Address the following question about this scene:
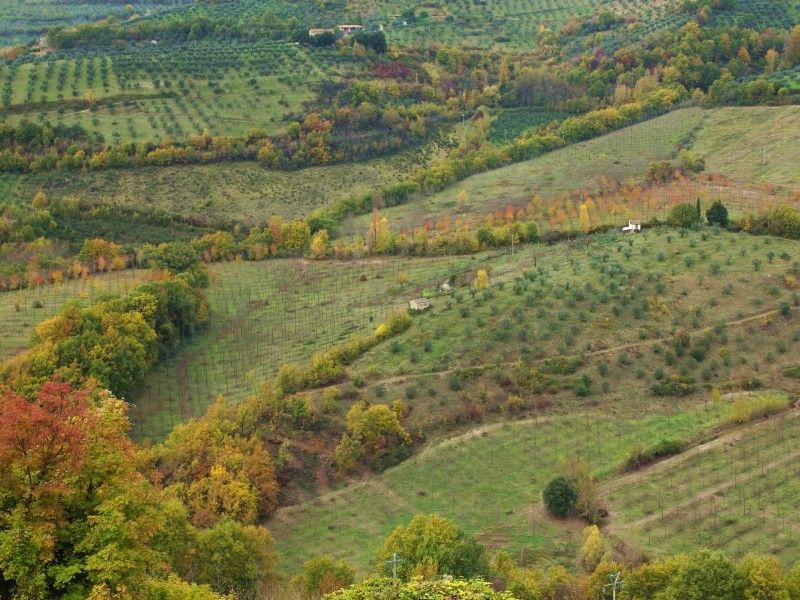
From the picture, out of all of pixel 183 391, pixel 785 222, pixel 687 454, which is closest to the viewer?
pixel 687 454

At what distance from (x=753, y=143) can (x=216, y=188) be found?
6442 cm

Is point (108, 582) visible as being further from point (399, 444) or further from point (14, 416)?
point (399, 444)

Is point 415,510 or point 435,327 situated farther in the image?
point 435,327

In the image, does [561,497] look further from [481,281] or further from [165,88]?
[165,88]

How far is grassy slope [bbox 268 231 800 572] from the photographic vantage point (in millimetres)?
60094

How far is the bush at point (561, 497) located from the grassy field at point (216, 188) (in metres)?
69.8

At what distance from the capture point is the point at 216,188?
128 meters

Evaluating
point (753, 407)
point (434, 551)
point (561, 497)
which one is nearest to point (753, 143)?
point (753, 407)

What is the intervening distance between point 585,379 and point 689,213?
30.1 m

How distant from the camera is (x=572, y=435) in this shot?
2630 inches

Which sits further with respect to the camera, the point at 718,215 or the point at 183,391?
the point at 718,215

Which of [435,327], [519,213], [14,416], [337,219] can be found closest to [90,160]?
[337,219]

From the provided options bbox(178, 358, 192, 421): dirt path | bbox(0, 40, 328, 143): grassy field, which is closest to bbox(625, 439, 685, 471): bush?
bbox(178, 358, 192, 421): dirt path

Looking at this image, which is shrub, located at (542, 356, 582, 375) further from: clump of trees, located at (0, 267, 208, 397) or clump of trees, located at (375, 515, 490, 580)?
clump of trees, located at (0, 267, 208, 397)
